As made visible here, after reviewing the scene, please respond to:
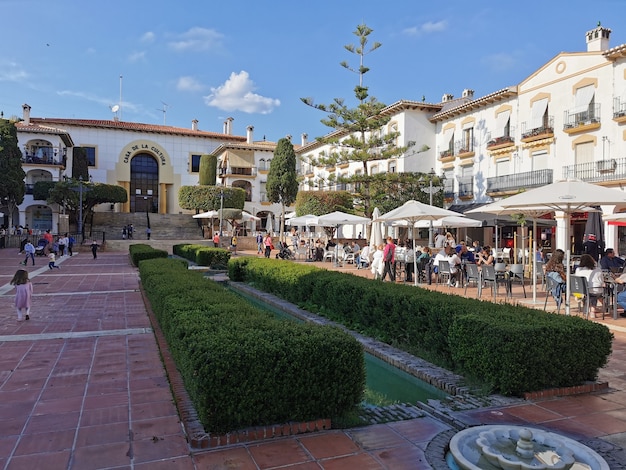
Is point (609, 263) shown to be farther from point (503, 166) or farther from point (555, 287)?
point (503, 166)

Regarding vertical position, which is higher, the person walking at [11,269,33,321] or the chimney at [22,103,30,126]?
the chimney at [22,103,30,126]

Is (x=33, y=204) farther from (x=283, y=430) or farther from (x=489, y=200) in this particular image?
(x=283, y=430)

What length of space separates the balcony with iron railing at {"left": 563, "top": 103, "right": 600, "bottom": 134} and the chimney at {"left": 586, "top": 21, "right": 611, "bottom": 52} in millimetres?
3017

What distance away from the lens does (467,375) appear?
479 centimetres

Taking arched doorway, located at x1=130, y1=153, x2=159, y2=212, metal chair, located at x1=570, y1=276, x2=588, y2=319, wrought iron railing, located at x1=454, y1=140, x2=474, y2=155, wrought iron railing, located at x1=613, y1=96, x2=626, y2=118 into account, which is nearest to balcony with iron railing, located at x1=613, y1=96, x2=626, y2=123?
wrought iron railing, located at x1=613, y1=96, x2=626, y2=118

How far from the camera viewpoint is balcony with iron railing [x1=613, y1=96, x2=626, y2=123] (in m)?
18.8

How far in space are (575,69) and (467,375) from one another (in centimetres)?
2135

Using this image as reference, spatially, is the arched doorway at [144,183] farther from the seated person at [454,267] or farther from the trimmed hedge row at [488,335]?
the trimmed hedge row at [488,335]

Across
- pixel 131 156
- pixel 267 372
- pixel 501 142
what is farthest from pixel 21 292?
pixel 131 156

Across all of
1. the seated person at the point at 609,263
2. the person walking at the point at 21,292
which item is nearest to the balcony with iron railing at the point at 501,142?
the seated person at the point at 609,263

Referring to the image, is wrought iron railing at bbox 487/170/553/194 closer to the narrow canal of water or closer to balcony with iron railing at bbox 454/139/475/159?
balcony with iron railing at bbox 454/139/475/159

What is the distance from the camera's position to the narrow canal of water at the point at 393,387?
15.7ft

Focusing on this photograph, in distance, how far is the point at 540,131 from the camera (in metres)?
22.5

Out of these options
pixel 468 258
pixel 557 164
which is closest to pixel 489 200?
pixel 557 164
